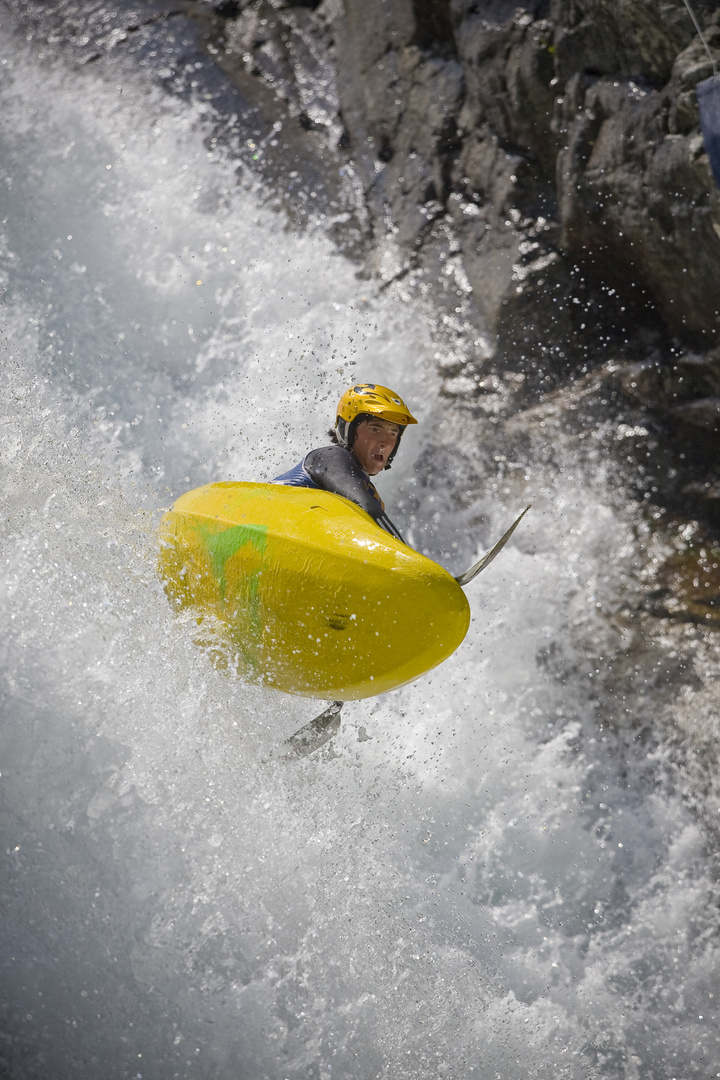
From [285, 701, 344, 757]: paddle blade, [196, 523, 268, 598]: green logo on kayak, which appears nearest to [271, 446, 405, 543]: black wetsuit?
[196, 523, 268, 598]: green logo on kayak

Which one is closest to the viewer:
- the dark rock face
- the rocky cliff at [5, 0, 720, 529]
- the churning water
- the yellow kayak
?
the yellow kayak

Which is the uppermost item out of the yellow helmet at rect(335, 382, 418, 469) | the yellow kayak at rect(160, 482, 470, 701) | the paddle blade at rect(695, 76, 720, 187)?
the paddle blade at rect(695, 76, 720, 187)

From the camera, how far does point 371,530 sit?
115 inches

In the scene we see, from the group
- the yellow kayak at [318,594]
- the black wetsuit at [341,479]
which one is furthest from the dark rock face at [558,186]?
the yellow kayak at [318,594]

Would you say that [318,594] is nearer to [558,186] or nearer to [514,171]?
[558,186]

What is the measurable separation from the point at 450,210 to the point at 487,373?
1.12 m

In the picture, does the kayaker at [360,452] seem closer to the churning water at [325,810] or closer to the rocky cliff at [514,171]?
the churning water at [325,810]

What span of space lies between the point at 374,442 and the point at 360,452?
72mm

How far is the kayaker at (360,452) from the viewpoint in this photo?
319 cm

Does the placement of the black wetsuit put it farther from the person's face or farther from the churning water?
the churning water

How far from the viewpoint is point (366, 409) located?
3275mm

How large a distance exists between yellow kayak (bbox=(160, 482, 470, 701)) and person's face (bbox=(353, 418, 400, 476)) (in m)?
0.36

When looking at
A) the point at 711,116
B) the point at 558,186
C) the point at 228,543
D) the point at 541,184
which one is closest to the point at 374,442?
the point at 228,543

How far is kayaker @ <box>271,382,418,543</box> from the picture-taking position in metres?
3.19
